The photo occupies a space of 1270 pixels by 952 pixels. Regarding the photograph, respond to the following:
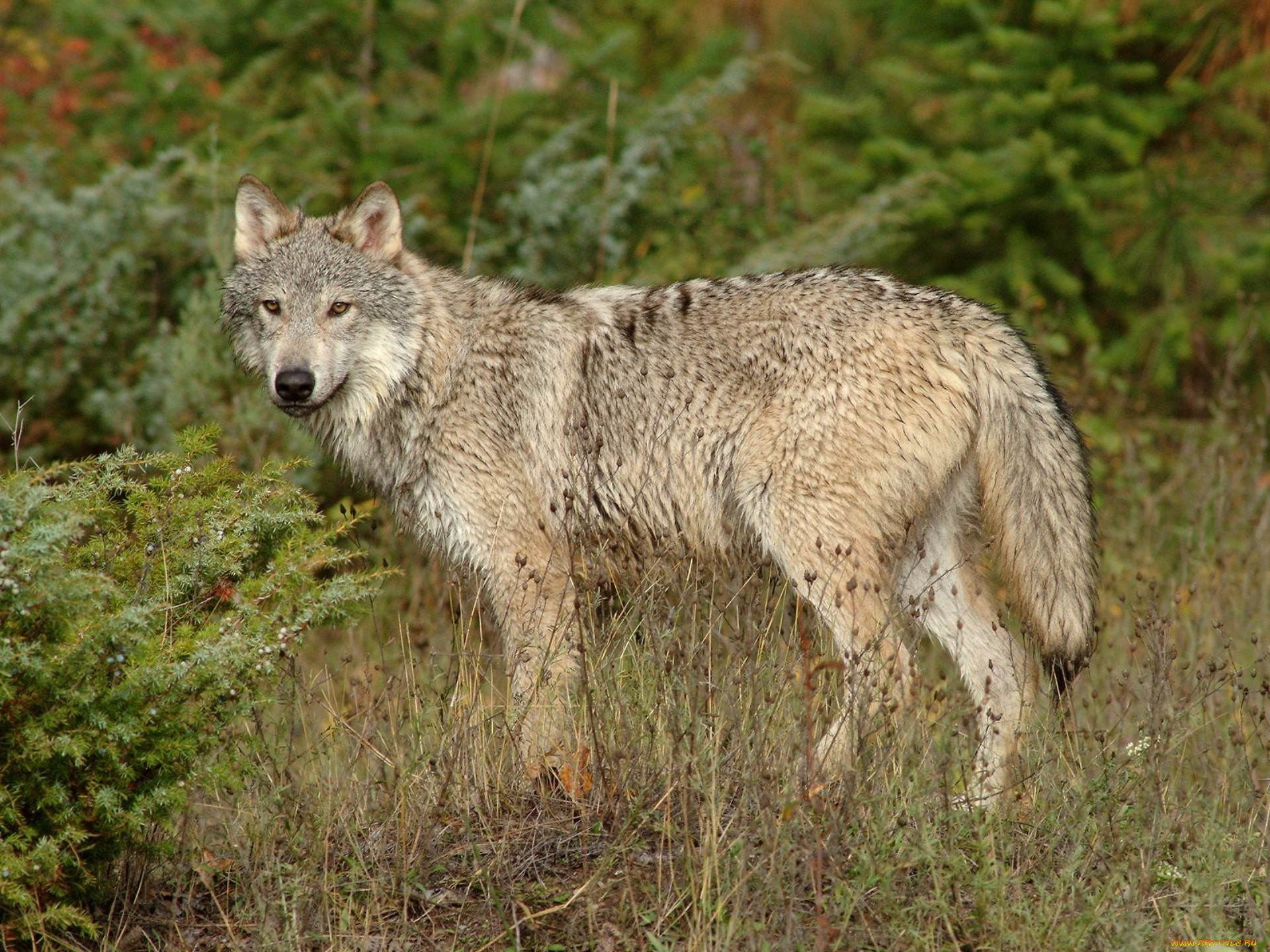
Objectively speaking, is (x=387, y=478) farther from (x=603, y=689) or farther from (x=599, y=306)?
(x=603, y=689)

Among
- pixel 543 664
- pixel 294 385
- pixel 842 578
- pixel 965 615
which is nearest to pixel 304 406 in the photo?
pixel 294 385

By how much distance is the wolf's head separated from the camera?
5219 millimetres

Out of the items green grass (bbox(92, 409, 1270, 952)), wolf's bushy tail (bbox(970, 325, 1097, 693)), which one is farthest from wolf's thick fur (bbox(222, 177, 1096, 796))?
green grass (bbox(92, 409, 1270, 952))

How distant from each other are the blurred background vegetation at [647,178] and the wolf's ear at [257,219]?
1.93 meters

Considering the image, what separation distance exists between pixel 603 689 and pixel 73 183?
23.9 ft

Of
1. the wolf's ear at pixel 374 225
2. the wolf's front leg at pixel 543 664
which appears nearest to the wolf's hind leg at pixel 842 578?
the wolf's front leg at pixel 543 664

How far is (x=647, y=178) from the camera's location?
8.59 metres

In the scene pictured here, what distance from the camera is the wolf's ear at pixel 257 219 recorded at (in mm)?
5602

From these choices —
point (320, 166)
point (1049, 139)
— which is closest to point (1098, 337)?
point (1049, 139)

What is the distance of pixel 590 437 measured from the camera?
210 inches

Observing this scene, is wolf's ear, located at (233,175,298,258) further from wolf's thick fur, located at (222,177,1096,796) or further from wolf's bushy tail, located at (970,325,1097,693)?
wolf's bushy tail, located at (970,325,1097,693)

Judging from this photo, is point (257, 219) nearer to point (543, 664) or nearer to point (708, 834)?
point (543, 664)

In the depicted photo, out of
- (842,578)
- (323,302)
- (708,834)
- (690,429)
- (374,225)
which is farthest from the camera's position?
(374,225)

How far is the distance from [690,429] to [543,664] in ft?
4.67
